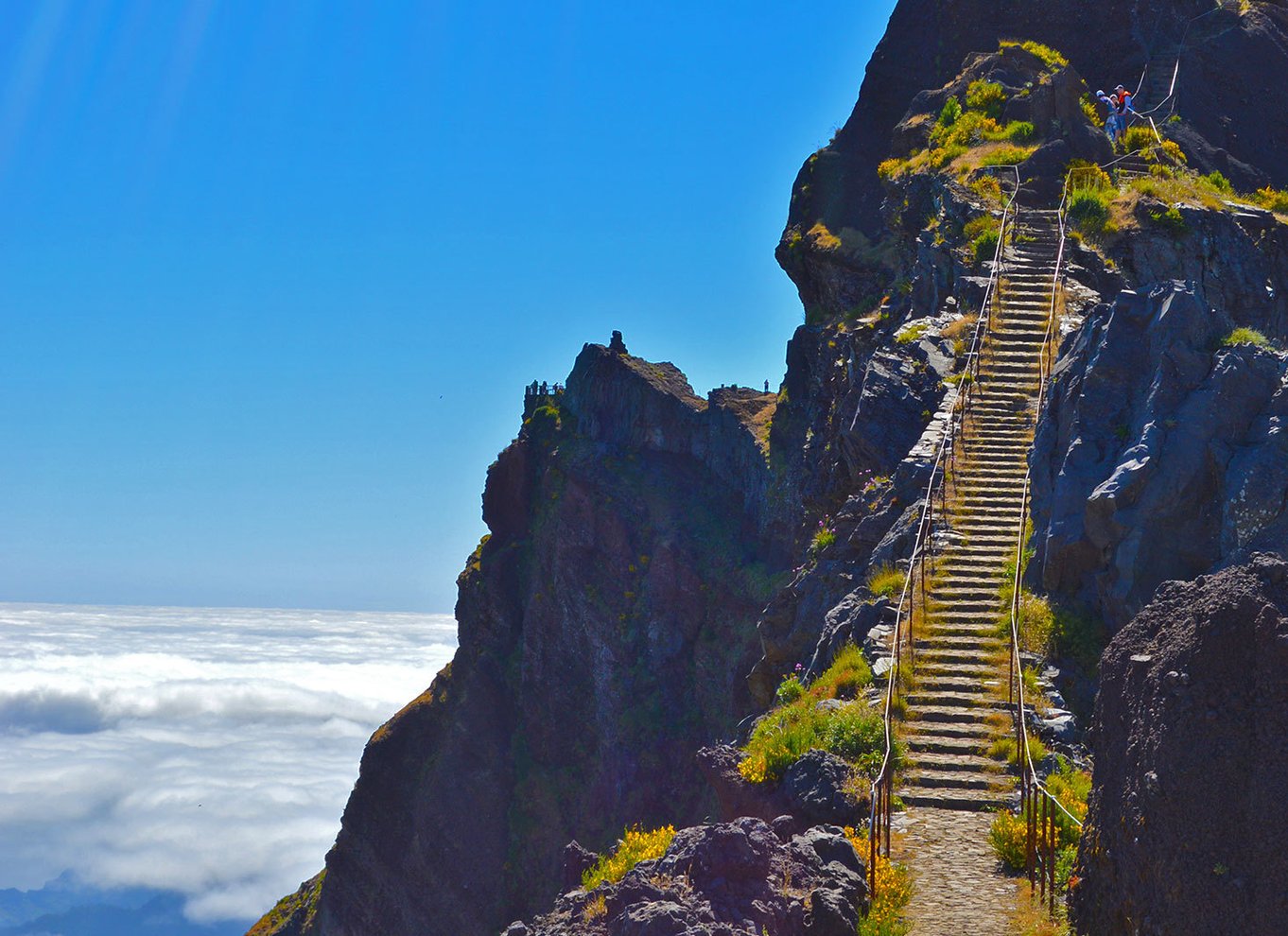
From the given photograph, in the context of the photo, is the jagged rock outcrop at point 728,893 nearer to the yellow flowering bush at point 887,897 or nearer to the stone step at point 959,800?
the yellow flowering bush at point 887,897

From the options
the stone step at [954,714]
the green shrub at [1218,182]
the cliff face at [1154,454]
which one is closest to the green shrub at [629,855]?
the stone step at [954,714]

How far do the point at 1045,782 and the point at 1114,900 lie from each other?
4568mm

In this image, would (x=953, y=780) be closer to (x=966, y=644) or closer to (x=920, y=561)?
(x=966, y=644)

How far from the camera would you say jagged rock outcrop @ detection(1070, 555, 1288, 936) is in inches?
331

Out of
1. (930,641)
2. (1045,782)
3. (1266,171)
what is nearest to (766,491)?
(1266,171)

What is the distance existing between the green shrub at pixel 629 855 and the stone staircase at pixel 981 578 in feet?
9.38

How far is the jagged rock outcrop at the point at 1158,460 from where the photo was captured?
57.1 ft

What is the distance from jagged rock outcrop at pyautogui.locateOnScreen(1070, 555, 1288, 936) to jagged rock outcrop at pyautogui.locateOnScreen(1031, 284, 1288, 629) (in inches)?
254

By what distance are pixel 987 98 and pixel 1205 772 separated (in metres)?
35.3

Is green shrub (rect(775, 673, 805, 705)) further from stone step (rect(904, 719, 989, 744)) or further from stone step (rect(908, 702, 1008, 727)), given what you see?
stone step (rect(904, 719, 989, 744))

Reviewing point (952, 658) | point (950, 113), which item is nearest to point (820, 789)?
point (952, 658)

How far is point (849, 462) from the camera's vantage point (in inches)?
1147

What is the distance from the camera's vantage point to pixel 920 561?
20625 mm

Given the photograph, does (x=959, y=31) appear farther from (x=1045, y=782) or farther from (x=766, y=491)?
(x=1045, y=782)
